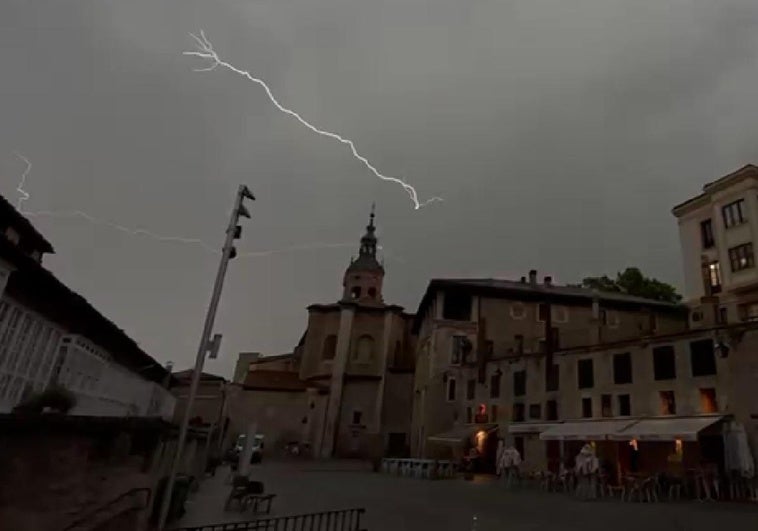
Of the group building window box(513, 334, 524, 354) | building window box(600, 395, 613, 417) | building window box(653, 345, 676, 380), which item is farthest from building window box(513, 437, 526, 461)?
building window box(653, 345, 676, 380)

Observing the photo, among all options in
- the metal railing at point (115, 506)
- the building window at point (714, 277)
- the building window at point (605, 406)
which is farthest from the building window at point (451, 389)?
the metal railing at point (115, 506)

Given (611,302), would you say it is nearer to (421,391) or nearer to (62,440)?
(421,391)

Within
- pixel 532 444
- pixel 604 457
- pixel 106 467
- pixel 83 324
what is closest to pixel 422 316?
pixel 532 444

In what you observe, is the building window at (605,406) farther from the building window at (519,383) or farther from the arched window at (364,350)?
the arched window at (364,350)

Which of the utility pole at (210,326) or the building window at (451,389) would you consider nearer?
the utility pole at (210,326)

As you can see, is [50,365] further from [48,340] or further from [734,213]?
[734,213]

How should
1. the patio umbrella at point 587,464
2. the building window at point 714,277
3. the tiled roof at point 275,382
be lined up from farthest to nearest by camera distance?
the tiled roof at point 275,382 < the building window at point 714,277 < the patio umbrella at point 587,464

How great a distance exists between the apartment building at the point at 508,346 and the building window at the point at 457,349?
0.08 metres

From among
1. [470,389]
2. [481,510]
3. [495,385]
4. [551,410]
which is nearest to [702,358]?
[551,410]

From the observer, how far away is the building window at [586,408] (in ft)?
93.3

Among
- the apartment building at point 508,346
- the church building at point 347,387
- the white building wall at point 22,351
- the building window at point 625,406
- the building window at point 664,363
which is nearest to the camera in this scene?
the white building wall at point 22,351

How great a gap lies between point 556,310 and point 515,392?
14133 millimetres

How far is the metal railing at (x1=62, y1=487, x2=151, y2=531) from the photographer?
250 inches

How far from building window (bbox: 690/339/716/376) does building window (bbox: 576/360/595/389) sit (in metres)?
5.92
